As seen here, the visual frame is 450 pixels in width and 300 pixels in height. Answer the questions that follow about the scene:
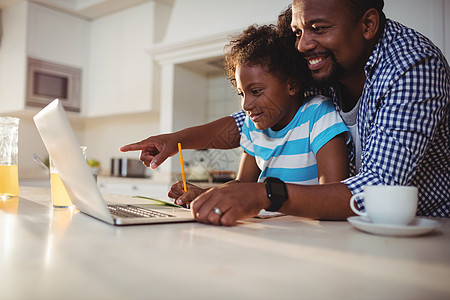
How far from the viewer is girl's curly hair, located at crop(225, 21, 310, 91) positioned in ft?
3.92

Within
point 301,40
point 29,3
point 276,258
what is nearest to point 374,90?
point 301,40

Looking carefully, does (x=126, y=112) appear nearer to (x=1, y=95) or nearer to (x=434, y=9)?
(x=1, y=95)

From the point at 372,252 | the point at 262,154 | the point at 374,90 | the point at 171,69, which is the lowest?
the point at 372,252

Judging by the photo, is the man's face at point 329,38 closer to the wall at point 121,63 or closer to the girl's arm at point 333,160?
the girl's arm at point 333,160

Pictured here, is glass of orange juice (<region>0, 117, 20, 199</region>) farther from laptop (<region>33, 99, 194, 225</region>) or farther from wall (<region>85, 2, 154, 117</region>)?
wall (<region>85, 2, 154, 117</region>)

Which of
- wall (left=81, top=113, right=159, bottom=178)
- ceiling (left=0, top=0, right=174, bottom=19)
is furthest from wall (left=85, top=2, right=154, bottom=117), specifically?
wall (left=81, top=113, right=159, bottom=178)

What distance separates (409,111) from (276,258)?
539 mm

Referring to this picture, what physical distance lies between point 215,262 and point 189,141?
0.92m

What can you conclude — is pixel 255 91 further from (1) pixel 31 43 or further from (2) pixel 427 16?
(1) pixel 31 43

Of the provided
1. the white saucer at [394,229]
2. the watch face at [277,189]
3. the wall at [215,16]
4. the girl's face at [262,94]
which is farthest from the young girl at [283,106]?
the wall at [215,16]

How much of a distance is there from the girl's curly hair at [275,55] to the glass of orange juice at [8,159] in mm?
692

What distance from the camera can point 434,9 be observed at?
188cm

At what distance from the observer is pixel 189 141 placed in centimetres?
136

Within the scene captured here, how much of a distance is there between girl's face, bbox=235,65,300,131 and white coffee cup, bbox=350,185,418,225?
1.79ft
